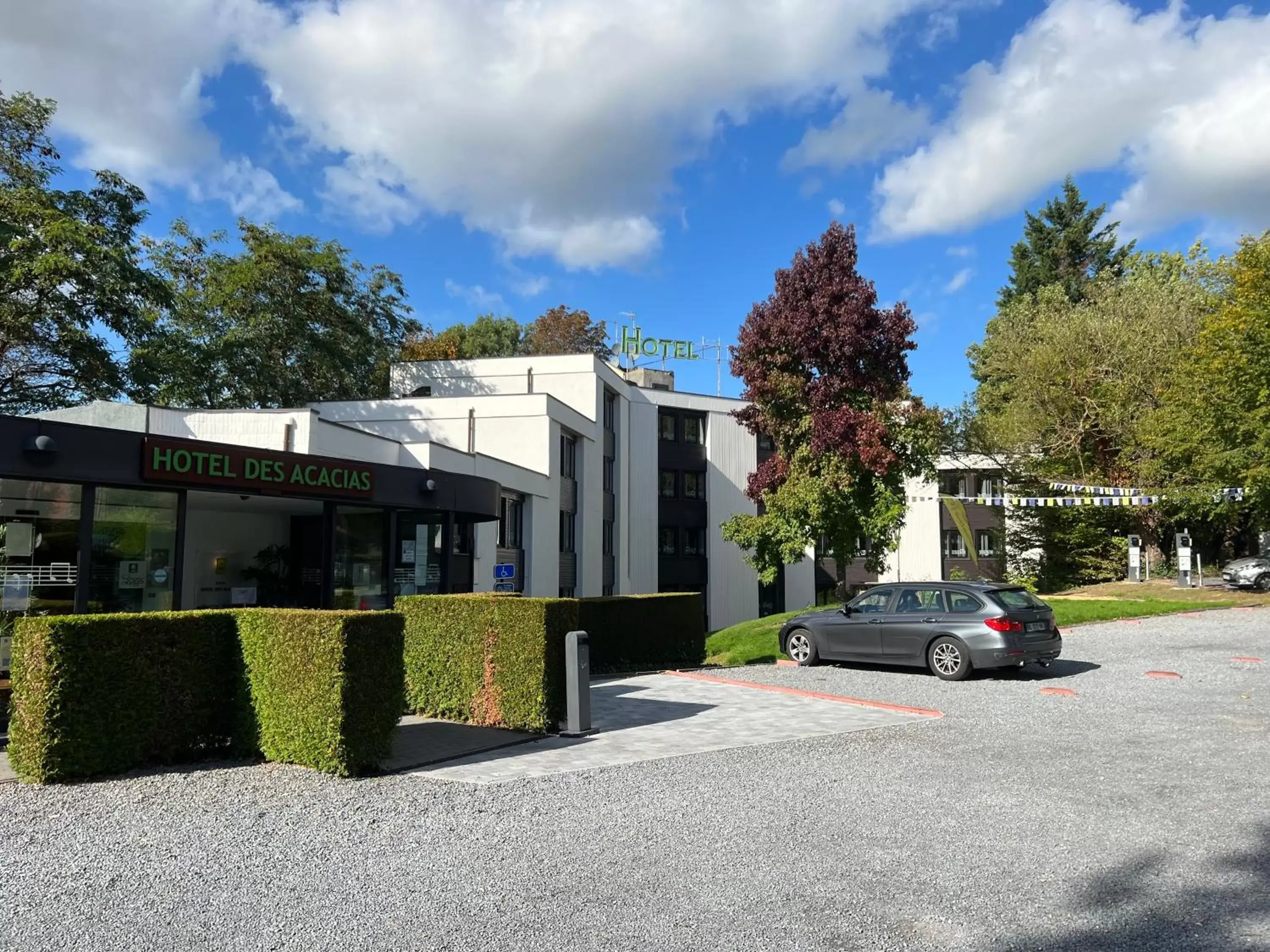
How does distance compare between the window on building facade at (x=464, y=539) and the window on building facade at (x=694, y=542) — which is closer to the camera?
the window on building facade at (x=464, y=539)

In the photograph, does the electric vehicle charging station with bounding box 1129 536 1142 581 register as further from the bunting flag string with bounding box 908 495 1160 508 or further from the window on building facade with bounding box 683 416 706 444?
the window on building facade with bounding box 683 416 706 444

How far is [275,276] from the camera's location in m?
35.8

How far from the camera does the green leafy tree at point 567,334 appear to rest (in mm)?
54875

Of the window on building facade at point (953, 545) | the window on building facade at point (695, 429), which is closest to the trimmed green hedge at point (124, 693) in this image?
the window on building facade at point (695, 429)

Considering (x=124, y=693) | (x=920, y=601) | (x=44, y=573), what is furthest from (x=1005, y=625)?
(x=44, y=573)

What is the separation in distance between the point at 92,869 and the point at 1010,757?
7.07 metres

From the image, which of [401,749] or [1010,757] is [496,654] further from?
[1010,757]

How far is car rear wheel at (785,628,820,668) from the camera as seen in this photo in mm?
15906

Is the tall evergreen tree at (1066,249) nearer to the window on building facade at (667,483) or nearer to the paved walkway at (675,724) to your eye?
the window on building facade at (667,483)

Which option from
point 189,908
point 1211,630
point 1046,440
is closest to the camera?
point 189,908

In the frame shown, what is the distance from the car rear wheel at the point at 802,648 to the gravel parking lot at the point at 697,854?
6642mm

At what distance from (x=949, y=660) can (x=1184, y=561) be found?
59.5 feet

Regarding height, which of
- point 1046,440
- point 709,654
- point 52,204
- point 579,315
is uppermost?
point 579,315

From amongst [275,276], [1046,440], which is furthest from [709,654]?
[275,276]
